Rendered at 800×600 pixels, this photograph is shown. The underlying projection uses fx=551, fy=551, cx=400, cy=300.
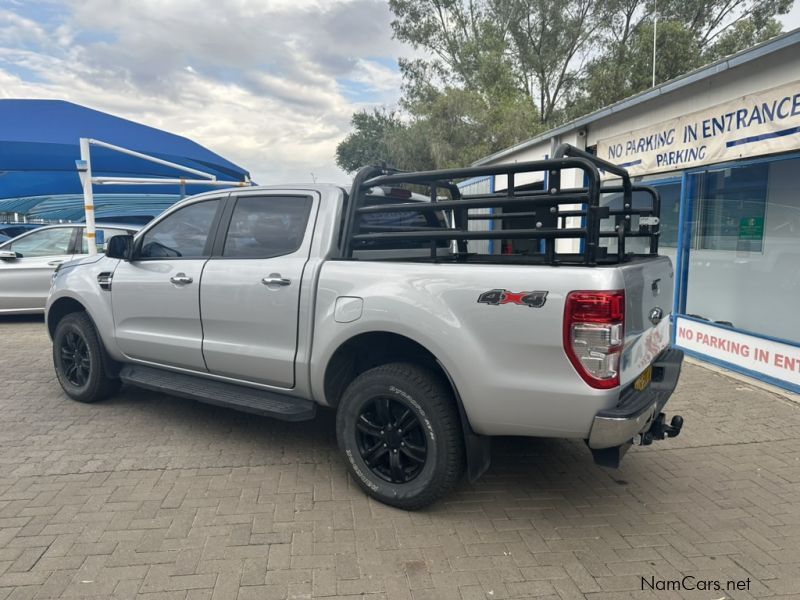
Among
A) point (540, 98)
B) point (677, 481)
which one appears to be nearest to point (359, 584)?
point (677, 481)

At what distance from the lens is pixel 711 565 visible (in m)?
2.70

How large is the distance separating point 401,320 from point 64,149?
502 inches

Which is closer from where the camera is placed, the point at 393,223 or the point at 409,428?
the point at 409,428

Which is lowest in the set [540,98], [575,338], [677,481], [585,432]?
[677,481]

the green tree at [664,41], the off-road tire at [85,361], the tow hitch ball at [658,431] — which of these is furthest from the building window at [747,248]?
the green tree at [664,41]

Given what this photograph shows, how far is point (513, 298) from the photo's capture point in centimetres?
270

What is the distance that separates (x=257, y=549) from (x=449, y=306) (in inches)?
62.3

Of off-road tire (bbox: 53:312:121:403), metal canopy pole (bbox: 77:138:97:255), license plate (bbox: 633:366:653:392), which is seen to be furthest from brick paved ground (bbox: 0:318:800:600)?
metal canopy pole (bbox: 77:138:97:255)

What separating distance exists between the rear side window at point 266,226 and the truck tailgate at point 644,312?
205 cm

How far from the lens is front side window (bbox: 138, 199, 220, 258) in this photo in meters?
4.18

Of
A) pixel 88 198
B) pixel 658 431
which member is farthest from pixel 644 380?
pixel 88 198

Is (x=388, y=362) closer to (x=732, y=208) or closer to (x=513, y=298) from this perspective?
(x=513, y=298)

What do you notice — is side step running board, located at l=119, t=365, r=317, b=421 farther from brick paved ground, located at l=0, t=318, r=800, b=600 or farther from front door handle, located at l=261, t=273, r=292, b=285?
front door handle, located at l=261, t=273, r=292, b=285

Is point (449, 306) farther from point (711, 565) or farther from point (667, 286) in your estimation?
point (711, 565)
